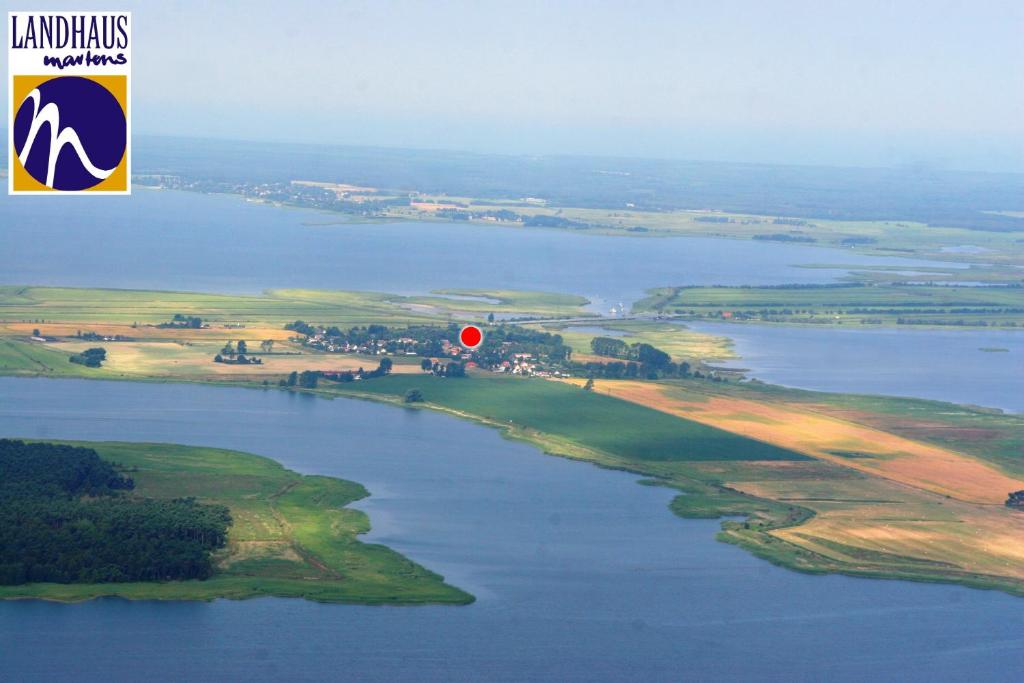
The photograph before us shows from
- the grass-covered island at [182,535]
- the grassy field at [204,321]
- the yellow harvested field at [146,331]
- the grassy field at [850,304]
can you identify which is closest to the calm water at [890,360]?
the grassy field at [850,304]

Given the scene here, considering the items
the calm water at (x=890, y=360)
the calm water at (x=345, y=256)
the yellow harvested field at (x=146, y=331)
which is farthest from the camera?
the calm water at (x=345, y=256)

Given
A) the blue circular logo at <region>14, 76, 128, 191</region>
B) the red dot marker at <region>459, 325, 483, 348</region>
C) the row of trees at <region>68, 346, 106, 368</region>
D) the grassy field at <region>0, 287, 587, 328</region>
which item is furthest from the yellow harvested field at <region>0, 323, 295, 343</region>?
the blue circular logo at <region>14, 76, 128, 191</region>

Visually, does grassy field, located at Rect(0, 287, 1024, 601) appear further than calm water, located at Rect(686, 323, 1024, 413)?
No

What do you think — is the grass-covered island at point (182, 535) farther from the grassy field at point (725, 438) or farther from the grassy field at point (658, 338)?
the grassy field at point (658, 338)

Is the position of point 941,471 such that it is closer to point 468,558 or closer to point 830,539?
point 830,539

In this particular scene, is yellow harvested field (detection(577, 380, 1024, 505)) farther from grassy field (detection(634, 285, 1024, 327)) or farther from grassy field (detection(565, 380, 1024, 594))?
grassy field (detection(634, 285, 1024, 327))

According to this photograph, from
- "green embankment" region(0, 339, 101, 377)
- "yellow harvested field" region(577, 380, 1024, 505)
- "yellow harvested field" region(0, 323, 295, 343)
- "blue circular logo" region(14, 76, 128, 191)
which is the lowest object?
"yellow harvested field" region(577, 380, 1024, 505)
